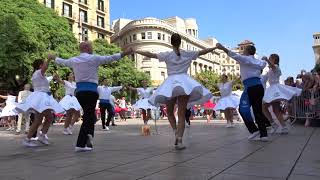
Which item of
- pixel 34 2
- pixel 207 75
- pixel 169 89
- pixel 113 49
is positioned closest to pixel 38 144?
pixel 169 89

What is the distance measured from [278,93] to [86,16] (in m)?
66.5

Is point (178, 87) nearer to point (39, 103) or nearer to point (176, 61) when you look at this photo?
point (176, 61)

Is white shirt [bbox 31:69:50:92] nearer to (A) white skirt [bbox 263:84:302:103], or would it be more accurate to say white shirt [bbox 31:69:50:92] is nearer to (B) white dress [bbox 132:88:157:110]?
(A) white skirt [bbox 263:84:302:103]

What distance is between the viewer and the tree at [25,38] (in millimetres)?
40719

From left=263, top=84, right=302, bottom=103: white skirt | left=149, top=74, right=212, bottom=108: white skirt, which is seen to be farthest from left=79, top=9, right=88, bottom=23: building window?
left=149, top=74, right=212, bottom=108: white skirt

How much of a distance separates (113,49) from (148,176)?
63.1 metres

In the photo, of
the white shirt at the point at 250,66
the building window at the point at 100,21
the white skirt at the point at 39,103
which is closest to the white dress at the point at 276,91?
the white shirt at the point at 250,66

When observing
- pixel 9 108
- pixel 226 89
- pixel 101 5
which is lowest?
pixel 9 108

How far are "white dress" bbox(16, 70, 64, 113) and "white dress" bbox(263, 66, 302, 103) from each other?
5.46 m

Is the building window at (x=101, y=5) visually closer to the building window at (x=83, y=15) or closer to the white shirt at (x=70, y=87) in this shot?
the building window at (x=83, y=15)

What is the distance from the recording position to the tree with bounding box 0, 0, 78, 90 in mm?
40719

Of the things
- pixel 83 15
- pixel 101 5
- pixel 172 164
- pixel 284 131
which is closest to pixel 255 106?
pixel 284 131

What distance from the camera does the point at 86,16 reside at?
75688 mm

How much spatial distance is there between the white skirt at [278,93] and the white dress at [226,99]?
4.33 metres
